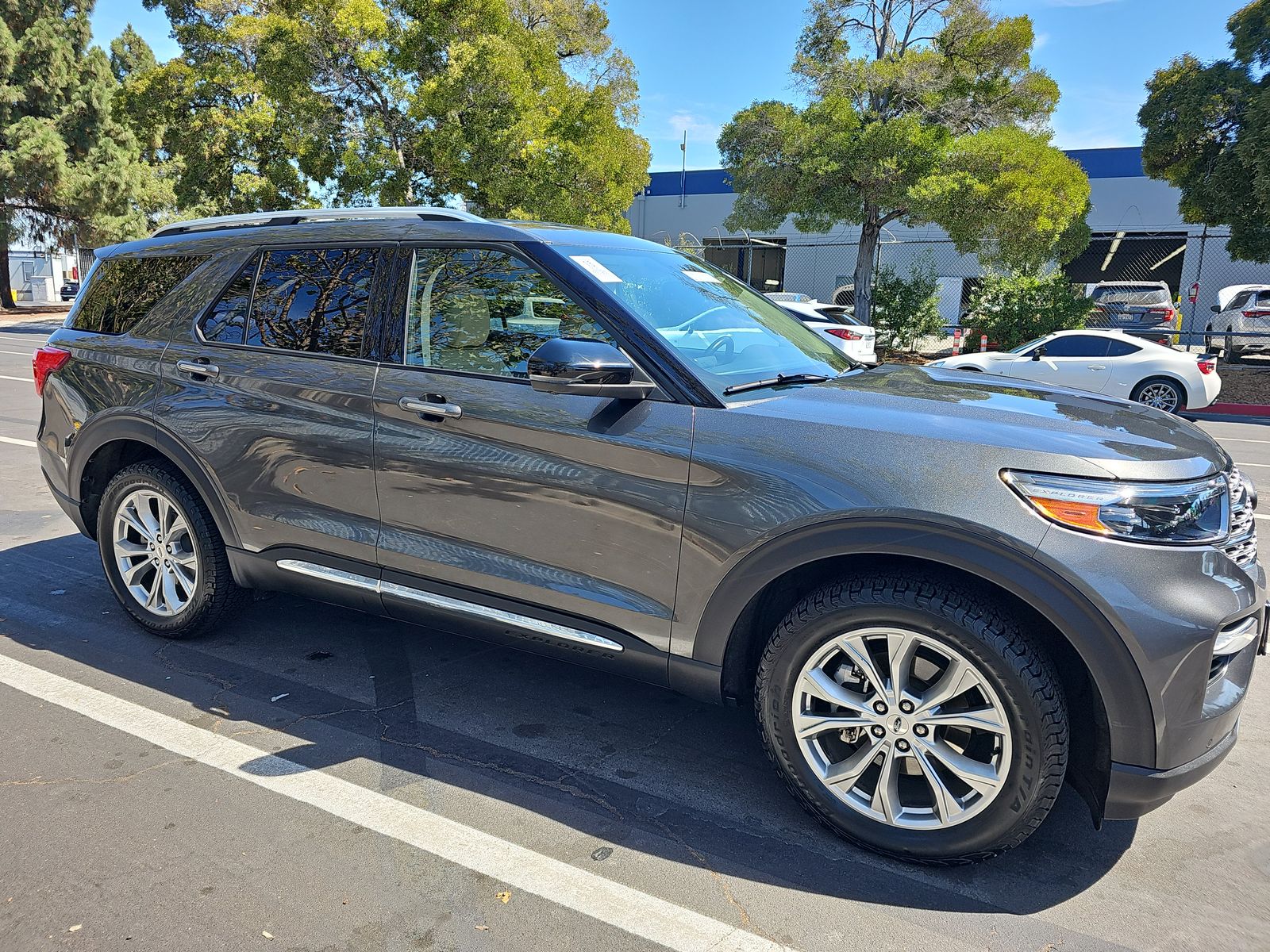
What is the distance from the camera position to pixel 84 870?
253cm

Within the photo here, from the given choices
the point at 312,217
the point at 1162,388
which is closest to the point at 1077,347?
the point at 1162,388

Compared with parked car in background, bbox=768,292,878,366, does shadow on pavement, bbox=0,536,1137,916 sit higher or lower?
lower

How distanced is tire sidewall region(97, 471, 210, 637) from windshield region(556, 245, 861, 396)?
2.03 metres

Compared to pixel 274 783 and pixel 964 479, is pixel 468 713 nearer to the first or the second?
pixel 274 783

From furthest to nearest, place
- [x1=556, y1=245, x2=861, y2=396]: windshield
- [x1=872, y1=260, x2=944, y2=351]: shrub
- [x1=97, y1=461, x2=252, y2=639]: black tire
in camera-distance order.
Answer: [x1=872, y1=260, x2=944, y2=351]: shrub → [x1=97, y1=461, x2=252, y2=639]: black tire → [x1=556, y1=245, x2=861, y2=396]: windshield

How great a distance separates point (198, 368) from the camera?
375 cm

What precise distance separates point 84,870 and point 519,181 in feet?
67.1

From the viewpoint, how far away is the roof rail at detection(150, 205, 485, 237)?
347 cm

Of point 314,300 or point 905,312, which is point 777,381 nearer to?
point 314,300

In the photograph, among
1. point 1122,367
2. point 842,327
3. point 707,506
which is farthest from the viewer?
point 842,327

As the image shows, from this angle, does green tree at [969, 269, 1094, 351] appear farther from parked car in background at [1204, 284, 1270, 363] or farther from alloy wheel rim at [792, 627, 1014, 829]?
alloy wheel rim at [792, 627, 1014, 829]

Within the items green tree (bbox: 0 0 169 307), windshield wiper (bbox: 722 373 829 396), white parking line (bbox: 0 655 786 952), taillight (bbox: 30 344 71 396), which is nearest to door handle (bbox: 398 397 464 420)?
windshield wiper (bbox: 722 373 829 396)

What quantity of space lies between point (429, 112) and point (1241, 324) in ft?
62.0

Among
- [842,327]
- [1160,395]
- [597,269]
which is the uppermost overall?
[842,327]
